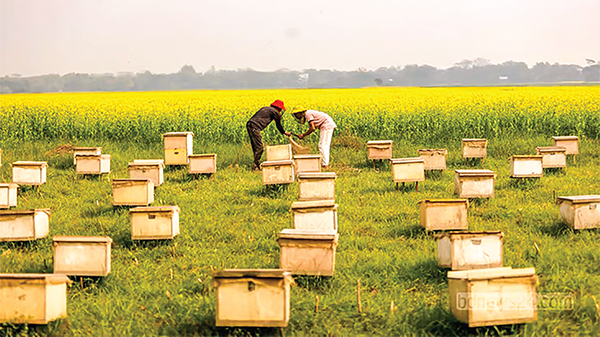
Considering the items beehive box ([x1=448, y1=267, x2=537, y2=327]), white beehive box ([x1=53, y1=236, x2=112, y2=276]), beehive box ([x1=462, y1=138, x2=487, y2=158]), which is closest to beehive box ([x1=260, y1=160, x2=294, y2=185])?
beehive box ([x1=462, y1=138, x2=487, y2=158])

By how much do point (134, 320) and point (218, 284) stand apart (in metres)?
1.18

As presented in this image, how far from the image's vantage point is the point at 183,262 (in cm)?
809

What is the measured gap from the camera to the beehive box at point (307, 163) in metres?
12.9

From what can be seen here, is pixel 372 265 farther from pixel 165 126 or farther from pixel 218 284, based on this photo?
pixel 165 126

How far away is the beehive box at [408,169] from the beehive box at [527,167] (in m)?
1.94

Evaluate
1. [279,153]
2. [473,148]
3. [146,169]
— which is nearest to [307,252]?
[146,169]

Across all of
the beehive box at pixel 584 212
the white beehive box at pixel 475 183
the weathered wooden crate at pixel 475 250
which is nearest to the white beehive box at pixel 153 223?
the weathered wooden crate at pixel 475 250

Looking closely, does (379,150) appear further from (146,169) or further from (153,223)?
(153,223)

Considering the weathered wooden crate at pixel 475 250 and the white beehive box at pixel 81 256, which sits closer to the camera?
the weathered wooden crate at pixel 475 250

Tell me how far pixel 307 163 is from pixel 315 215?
5.07 meters

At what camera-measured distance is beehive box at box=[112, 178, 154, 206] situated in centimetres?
1055

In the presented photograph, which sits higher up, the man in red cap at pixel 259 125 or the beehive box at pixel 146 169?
the man in red cap at pixel 259 125

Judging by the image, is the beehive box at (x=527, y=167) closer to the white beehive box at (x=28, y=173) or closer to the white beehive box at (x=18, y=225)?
the white beehive box at (x=18, y=225)

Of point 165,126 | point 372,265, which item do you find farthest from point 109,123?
point 372,265
